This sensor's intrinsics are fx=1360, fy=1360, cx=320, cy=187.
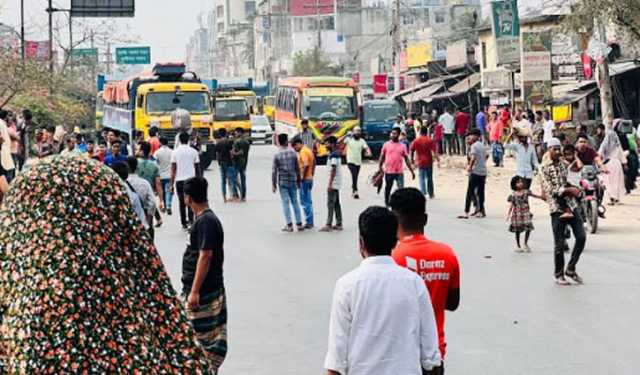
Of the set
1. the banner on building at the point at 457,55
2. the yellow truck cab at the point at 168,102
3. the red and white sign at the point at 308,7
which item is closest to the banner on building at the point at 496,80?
the banner on building at the point at 457,55

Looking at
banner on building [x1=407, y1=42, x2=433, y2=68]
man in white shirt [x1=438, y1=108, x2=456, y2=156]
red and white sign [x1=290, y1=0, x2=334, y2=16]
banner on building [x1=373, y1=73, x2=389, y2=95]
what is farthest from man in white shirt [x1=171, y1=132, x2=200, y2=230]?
red and white sign [x1=290, y1=0, x2=334, y2=16]

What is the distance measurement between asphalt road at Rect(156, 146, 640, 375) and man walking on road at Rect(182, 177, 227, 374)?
1450 mm

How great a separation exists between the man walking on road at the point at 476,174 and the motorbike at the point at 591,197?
8.51 feet

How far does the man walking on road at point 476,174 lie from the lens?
931 inches

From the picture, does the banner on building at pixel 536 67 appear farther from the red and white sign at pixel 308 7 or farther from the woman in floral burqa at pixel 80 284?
the red and white sign at pixel 308 7

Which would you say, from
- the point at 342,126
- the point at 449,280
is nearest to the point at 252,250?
the point at 449,280

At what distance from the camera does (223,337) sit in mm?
8883

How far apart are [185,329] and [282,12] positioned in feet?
518

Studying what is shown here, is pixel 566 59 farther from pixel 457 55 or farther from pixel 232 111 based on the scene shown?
pixel 457 55

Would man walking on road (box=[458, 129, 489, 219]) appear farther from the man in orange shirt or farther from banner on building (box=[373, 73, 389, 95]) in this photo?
banner on building (box=[373, 73, 389, 95])

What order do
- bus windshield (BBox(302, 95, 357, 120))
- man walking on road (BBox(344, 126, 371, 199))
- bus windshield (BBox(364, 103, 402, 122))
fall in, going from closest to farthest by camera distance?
man walking on road (BBox(344, 126, 371, 199)) < bus windshield (BBox(302, 95, 357, 120)) < bus windshield (BBox(364, 103, 402, 122))

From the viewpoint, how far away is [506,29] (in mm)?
47062

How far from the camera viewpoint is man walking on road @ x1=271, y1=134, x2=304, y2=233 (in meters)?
21.6

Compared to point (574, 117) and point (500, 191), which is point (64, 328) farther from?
point (574, 117)
